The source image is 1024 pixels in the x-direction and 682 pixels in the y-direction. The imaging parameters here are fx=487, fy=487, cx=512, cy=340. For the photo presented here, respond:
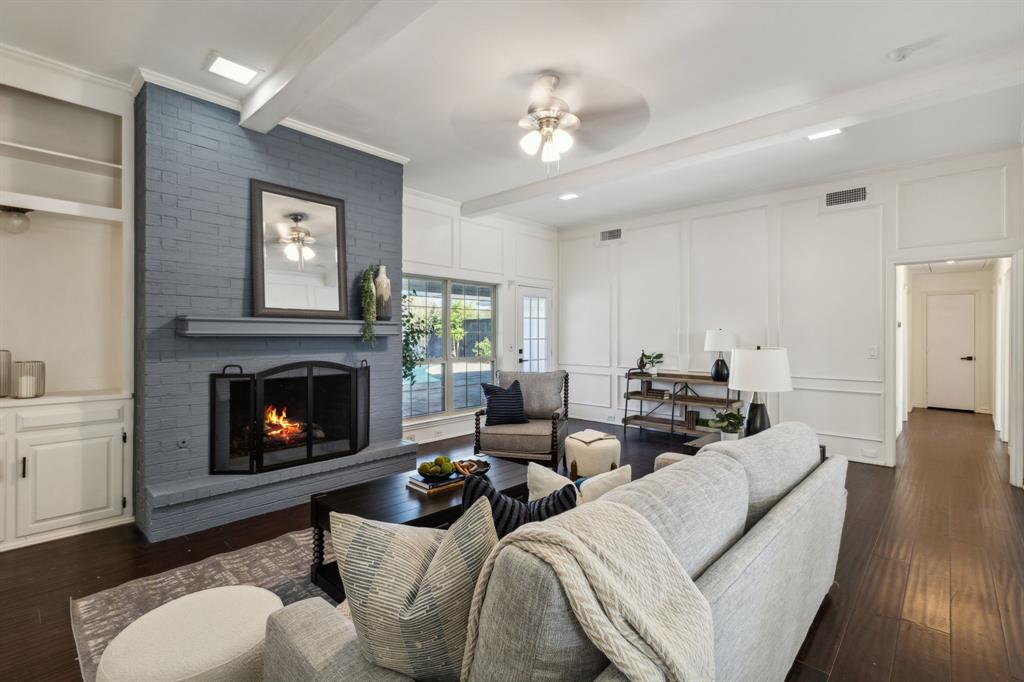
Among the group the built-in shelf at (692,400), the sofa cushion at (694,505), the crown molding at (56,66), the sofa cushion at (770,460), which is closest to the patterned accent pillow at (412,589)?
the sofa cushion at (694,505)

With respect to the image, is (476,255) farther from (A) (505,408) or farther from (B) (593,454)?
(B) (593,454)

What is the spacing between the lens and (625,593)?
2.75ft

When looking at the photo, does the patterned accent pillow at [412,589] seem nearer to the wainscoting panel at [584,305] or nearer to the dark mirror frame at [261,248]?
the dark mirror frame at [261,248]

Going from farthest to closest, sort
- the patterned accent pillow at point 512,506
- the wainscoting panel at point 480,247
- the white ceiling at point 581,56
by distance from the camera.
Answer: the wainscoting panel at point 480,247 < the white ceiling at point 581,56 < the patterned accent pillow at point 512,506

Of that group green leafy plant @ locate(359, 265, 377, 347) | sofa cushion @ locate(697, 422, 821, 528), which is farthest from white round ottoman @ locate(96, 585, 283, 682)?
green leafy plant @ locate(359, 265, 377, 347)

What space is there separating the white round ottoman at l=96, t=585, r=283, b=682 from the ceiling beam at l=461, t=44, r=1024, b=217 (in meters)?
3.57

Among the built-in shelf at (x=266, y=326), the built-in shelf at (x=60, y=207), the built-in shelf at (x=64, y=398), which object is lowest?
the built-in shelf at (x=64, y=398)

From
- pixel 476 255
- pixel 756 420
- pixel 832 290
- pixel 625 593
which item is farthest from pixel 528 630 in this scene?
pixel 476 255

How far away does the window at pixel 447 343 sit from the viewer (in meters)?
5.64

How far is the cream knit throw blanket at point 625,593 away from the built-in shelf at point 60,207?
3696 mm

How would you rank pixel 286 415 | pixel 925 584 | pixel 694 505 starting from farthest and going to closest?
pixel 286 415
pixel 925 584
pixel 694 505

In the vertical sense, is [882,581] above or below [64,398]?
below

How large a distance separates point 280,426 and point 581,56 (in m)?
3.26

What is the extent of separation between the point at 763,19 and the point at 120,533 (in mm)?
4840
